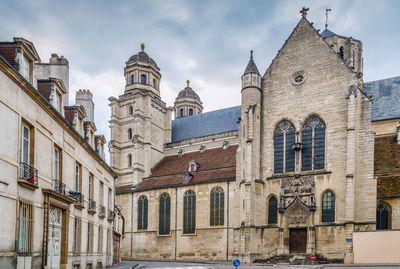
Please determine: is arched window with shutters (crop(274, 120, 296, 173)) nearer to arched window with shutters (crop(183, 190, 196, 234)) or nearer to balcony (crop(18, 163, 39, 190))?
arched window with shutters (crop(183, 190, 196, 234))

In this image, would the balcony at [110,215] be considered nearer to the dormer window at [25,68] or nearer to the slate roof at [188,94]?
the dormer window at [25,68]

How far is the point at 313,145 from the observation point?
30.9 meters

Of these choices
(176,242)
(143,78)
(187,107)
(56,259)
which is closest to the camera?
(56,259)

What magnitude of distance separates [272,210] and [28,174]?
23.2 meters

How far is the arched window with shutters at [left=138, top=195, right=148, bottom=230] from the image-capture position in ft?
135

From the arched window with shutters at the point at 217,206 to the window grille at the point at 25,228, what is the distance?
83.9 feet

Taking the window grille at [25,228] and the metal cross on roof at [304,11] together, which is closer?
the window grille at [25,228]

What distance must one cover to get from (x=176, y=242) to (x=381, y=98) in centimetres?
2176

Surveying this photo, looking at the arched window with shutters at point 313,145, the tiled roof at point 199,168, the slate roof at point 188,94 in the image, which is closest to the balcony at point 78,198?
the arched window with shutters at point 313,145

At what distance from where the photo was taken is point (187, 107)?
209 feet

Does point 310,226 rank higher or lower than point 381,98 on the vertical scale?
lower

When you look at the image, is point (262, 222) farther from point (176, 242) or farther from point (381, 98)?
point (381, 98)

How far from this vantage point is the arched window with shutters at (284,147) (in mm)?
31734

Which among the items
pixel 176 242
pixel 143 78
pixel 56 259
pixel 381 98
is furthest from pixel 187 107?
pixel 56 259
